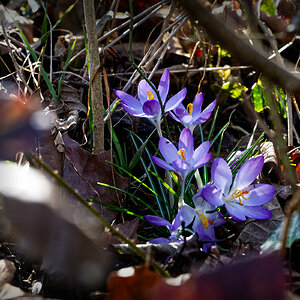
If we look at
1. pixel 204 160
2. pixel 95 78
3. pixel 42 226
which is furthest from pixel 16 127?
pixel 95 78

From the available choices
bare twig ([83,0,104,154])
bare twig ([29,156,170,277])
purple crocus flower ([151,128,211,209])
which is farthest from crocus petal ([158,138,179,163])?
bare twig ([29,156,170,277])

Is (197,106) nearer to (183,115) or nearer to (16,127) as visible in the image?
(183,115)

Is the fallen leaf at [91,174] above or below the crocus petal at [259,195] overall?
above

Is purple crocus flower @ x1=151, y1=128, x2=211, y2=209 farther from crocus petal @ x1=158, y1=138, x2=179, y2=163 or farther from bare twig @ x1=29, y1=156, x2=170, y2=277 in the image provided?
bare twig @ x1=29, y1=156, x2=170, y2=277

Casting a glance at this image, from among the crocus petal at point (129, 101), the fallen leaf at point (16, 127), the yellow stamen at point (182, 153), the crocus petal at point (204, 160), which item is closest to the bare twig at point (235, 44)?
the fallen leaf at point (16, 127)

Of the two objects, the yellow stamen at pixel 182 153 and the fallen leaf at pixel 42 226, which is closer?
the fallen leaf at pixel 42 226

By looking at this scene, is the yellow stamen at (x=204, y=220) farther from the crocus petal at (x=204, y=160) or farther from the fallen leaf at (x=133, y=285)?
the fallen leaf at (x=133, y=285)

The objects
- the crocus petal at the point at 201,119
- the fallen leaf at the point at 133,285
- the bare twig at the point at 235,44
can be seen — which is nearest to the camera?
the bare twig at the point at 235,44
